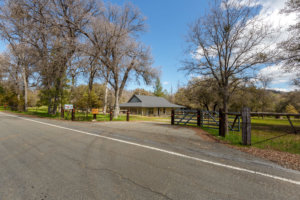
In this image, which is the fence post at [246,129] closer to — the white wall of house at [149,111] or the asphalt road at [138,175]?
the asphalt road at [138,175]

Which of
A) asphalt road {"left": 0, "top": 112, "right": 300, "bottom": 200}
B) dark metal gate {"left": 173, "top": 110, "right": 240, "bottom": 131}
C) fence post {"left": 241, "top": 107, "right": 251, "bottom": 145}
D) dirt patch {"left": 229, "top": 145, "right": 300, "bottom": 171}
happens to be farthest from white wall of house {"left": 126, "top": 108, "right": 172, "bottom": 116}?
asphalt road {"left": 0, "top": 112, "right": 300, "bottom": 200}

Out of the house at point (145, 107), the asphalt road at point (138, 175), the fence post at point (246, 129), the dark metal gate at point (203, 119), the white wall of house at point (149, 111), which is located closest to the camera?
the asphalt road at point (138, 175)

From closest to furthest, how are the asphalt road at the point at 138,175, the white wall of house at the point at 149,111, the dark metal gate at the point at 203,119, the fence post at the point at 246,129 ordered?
the asphalt road at the point at 138,175, the fence post at the point at 246,129, the dark metal gate at the point at 203,119, the white wall of house at the point at 149,111

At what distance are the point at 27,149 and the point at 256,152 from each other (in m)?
7.79

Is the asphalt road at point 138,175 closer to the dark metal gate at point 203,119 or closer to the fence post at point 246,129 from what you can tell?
the fence post at point 246,129

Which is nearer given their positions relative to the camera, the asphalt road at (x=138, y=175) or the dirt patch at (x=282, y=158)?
the asphalt road at (x=138, y=175)

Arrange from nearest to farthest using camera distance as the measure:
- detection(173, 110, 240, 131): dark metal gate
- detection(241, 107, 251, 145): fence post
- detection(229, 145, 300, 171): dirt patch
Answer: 1. detection(229, 145, 300, 171): dirt patch
2. detection(241, 107, 251, 145): fence post
3. detection(173, 110, 240, 131): dark metal gate

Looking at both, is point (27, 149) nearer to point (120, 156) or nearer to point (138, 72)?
point (120, 156)

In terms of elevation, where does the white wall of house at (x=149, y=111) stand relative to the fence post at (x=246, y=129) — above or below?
below

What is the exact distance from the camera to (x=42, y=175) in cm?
297

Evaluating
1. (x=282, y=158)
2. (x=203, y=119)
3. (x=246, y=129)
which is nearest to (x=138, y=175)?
(x=282, y=158)

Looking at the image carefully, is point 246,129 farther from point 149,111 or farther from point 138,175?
point 149,111

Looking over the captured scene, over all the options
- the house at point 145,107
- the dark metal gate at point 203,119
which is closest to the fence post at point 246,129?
the dark metal gate at point 203,119

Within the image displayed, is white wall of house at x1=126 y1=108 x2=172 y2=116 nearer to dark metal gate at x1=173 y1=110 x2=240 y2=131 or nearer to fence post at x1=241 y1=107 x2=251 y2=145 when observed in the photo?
dark metal gate at x1=173 y1=110 x2=240 y2=131
